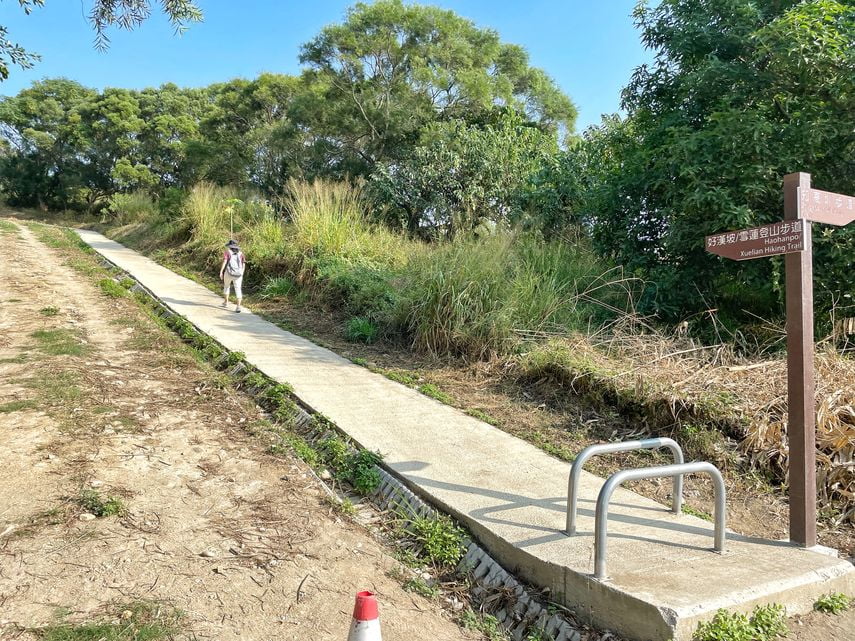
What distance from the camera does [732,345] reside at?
664cm

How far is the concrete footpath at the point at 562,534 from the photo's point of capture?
306 centimetres

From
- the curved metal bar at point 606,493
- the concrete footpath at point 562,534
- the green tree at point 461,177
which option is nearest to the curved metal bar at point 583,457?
the concrete footpath at point 562,534

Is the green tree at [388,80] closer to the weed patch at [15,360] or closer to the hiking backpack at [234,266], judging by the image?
the hiking backpack at [234,266]

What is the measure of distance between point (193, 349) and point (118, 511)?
182 inches

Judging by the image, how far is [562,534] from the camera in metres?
3.78

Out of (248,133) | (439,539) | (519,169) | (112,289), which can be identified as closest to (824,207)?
(439,539)

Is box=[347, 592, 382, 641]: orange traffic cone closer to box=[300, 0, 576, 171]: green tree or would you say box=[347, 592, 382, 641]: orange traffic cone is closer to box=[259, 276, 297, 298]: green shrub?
box=[259, 276, 297, 298]: green shrub

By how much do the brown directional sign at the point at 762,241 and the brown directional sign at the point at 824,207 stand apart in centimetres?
13

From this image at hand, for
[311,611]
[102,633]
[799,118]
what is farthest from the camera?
[799,118]

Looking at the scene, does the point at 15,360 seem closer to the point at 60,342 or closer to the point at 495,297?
the point at 60,342

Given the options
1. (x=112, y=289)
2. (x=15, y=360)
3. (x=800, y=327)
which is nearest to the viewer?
(x=800, y=327)

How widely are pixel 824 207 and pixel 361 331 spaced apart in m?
6.54

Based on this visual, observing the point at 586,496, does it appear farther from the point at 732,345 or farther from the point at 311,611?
the point at 732,345

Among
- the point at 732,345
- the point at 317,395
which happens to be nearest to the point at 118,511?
the point at 317,395
